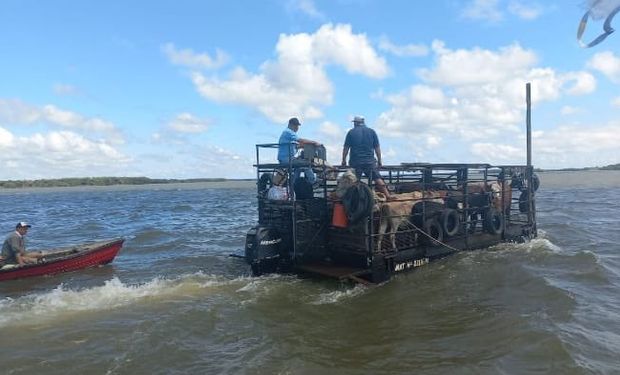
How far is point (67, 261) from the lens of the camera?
14.9 m

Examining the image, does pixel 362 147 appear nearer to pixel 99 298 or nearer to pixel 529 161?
pixel 99 298

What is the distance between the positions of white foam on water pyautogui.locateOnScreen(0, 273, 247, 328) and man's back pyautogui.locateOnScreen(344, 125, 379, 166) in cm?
404

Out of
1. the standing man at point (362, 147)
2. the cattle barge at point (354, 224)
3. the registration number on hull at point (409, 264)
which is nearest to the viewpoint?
the cattle barge at point (354, 224)

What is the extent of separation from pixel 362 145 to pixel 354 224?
6.93ft

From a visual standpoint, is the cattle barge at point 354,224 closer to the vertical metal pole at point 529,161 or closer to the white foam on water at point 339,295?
the white foam on water at point 339,295

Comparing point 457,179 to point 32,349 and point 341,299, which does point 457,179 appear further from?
point 32,349

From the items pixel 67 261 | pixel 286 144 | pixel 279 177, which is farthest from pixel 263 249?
pixel 67 261

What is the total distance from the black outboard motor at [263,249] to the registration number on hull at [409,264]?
2.75 m

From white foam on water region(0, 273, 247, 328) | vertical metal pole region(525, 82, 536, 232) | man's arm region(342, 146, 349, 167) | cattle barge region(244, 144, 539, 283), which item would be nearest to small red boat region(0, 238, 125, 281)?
white foam on water region(0, 273, 247, 328)

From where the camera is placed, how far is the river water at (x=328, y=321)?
23.4ft

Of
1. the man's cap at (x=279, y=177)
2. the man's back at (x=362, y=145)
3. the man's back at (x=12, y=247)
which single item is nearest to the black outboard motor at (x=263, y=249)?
the man's cap at (x=279, y=177)

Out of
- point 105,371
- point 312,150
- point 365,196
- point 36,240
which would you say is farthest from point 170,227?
point 105,371

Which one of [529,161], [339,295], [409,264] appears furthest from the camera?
[529,161]

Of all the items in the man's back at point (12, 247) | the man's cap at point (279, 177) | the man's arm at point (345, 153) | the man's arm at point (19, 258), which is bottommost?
the man's arm at point (19, 258)
